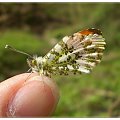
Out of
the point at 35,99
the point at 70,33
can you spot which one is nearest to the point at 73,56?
the point at 35,99

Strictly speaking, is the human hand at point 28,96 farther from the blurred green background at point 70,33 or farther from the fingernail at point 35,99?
the blurred green background at point 70,33

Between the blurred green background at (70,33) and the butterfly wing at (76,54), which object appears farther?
the blurred green background at (70,33)

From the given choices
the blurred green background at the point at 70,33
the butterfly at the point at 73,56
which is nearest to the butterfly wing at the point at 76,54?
the butterfly at the point at 73,56

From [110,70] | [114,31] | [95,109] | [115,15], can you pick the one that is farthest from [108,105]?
[115,15]

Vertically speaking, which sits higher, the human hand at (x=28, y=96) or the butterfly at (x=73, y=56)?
the butterfly at (x=73, y=56)

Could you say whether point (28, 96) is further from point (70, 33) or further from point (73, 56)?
point (70, 33)

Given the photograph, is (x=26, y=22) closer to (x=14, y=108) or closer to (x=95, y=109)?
(x=95, y=109)
